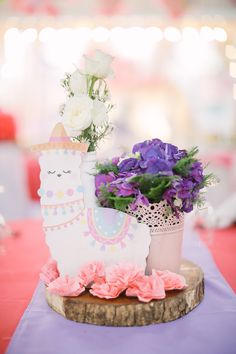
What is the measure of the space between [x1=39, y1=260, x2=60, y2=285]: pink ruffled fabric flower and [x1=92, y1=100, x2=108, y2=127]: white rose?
0.37 metres

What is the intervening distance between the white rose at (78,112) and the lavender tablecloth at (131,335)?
0.43 m

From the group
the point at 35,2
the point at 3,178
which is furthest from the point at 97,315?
the point at 35,2

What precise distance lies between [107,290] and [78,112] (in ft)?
1.34

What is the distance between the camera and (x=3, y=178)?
3129mm

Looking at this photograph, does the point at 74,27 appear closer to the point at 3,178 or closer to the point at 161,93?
the point at 161,93

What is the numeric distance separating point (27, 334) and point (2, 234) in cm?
86

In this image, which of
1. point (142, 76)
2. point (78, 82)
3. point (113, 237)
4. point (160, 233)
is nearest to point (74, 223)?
point (113, 237)

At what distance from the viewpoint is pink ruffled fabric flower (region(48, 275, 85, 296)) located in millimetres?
932

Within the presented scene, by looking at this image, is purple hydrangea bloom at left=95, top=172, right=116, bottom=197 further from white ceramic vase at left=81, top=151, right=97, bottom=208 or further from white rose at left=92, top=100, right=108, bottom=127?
white rose at left=92, top=100, right=108, bottom=127

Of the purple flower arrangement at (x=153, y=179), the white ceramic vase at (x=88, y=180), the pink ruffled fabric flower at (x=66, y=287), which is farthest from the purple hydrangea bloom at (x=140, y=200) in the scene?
the pink ruffled fabric flower at (x=66, y=287)

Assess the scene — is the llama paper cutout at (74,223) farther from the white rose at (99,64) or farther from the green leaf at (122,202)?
the white rose at (99,64)

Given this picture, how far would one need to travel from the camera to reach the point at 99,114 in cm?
101

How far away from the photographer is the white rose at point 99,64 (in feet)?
3.31

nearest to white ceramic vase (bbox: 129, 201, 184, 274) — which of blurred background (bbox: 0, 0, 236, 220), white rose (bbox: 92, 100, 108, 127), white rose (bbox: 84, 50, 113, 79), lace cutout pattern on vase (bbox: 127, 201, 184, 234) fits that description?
lace cutout pattern on vase (bbox: 127, 201, 184, 234)
